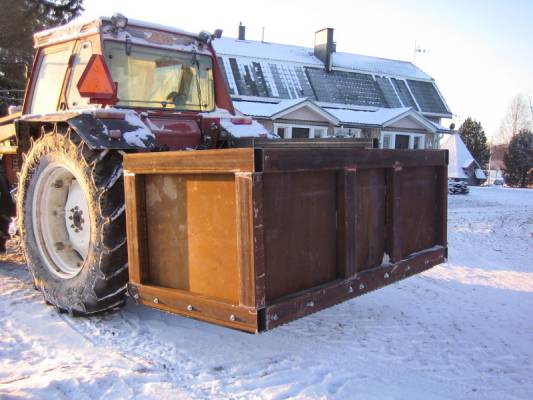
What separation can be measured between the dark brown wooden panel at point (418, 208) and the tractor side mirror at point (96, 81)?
2414mm

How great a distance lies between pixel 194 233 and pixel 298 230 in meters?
0.62

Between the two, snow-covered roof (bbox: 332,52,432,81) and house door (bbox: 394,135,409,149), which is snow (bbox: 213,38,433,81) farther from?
house door (bbox: 394,135,409,149)

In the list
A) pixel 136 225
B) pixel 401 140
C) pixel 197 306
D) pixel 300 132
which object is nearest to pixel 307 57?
pixel 300 132

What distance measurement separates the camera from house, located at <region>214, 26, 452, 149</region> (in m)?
19.8

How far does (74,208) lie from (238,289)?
195cm

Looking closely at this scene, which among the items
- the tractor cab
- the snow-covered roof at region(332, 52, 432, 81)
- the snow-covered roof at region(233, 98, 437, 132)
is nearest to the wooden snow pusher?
the tractor cab

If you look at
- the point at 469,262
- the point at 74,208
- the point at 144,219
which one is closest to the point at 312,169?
the point at 144,219

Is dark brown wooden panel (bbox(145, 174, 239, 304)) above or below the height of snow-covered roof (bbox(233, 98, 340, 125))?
below

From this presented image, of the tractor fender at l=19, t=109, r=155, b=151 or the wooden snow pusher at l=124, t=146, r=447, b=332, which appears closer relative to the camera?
the wooden snow pusher at l=124, t=146, r=447, b=332

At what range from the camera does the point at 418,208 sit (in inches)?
152

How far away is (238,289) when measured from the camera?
265 centimetres

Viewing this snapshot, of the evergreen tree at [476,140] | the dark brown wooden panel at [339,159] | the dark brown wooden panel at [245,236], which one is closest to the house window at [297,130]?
the dark brown wooden panel at [339,159]

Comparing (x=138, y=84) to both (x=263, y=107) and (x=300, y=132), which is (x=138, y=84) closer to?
(x=263, y=107)

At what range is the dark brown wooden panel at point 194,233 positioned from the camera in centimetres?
270
